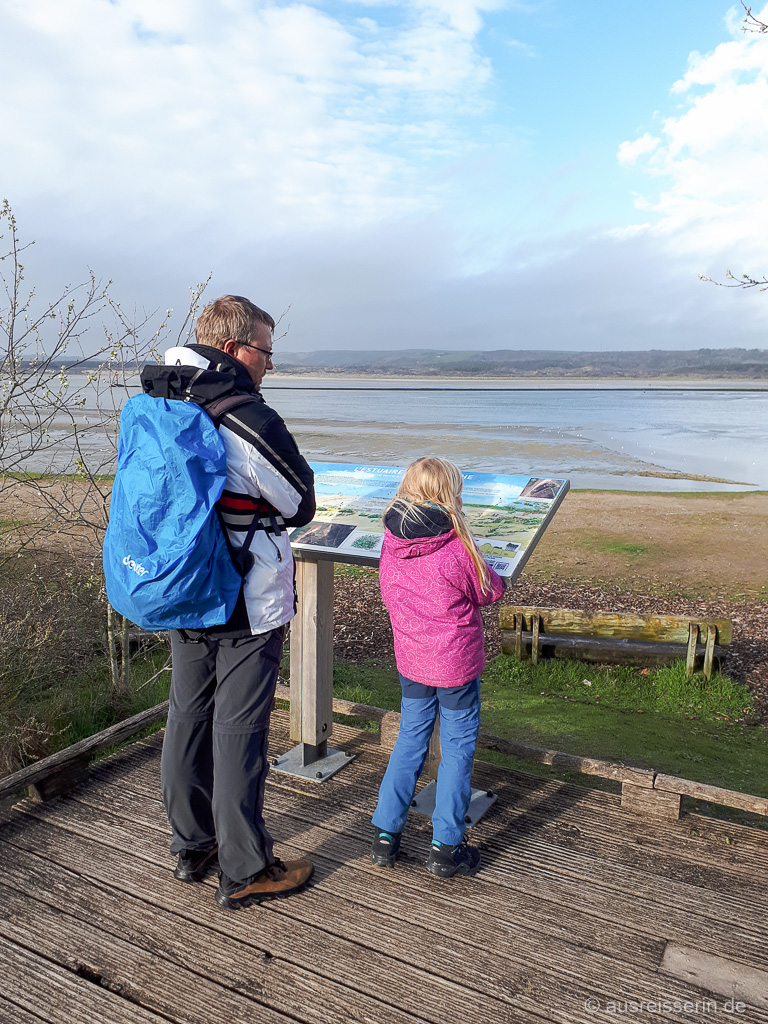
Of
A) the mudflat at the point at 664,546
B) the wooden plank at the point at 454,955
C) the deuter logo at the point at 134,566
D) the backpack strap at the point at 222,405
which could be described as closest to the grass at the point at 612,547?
the mudflat at the point at 664,546

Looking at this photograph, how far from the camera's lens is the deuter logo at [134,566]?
2.50m

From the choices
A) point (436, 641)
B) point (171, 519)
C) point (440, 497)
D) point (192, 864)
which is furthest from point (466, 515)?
point (192, 864)

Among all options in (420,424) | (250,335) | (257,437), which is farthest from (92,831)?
(420,424)

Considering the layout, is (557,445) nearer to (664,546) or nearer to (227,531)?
(664,546)

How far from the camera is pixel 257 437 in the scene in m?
2.55

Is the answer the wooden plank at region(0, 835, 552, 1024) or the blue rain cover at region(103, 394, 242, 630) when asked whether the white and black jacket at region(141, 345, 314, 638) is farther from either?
the wooden plank at region(0, 835, 552, 1024)

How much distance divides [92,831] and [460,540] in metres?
2.16

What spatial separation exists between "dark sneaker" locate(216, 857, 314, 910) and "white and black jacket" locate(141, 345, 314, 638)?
99 centimetres

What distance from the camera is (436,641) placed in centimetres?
306

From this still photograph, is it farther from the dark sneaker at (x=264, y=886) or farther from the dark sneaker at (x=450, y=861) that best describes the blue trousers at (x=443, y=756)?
the dark sneaker at (x=264, y=886)

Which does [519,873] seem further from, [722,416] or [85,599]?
[722,416]

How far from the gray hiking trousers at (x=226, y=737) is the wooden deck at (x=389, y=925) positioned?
324mm

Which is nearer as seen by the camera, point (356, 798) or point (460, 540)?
point (460, 540)

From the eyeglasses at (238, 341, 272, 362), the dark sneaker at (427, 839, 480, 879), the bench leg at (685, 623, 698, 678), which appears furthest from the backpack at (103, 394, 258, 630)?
the bench leg at (685, 623, 698, 678)
